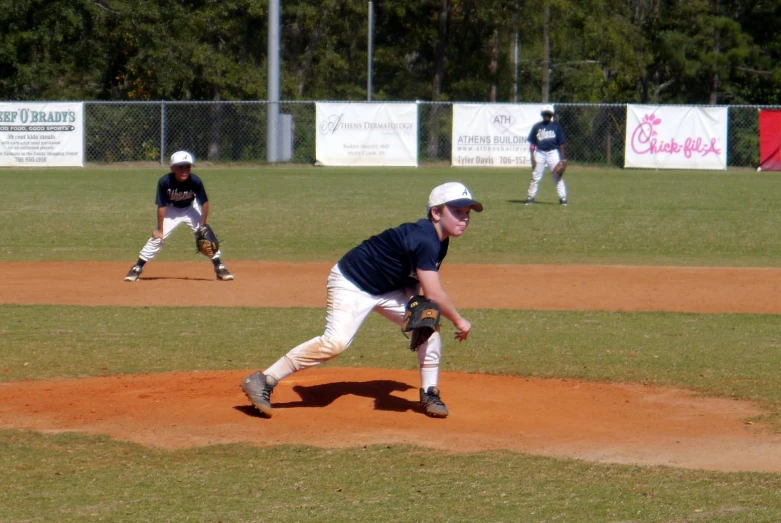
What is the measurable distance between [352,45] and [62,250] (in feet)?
113

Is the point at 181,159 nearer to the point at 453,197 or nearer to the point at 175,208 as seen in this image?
the point at 175,208

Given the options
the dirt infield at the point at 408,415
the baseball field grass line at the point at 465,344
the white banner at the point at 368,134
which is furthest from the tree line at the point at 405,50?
the dirt infield at the point at 408,415

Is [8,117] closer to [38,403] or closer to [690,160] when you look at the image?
[690,160]

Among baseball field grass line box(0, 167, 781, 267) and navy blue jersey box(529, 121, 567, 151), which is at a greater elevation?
navy blue jersey box(529, 121, 567, 151)

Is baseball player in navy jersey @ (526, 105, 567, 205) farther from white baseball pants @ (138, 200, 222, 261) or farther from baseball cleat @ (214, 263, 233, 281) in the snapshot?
white baseball pants @ (138, 200, 222, 261)

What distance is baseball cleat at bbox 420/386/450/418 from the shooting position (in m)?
7.32

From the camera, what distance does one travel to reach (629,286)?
14133 millimetres

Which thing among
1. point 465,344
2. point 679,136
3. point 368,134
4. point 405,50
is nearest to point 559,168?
point 465,344

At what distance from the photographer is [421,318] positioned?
6863mm

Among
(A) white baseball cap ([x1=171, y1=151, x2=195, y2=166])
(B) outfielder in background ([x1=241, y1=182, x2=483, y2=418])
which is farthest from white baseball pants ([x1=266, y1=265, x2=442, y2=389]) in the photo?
(A) white baseball cap ([x1=171, y1=151, x2=195, y2=166])

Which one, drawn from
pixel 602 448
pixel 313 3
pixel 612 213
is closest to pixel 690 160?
pixel 612 213

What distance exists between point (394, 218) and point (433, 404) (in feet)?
46.1

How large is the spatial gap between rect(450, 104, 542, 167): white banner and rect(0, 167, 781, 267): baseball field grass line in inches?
187

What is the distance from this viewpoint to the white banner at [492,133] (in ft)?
117
